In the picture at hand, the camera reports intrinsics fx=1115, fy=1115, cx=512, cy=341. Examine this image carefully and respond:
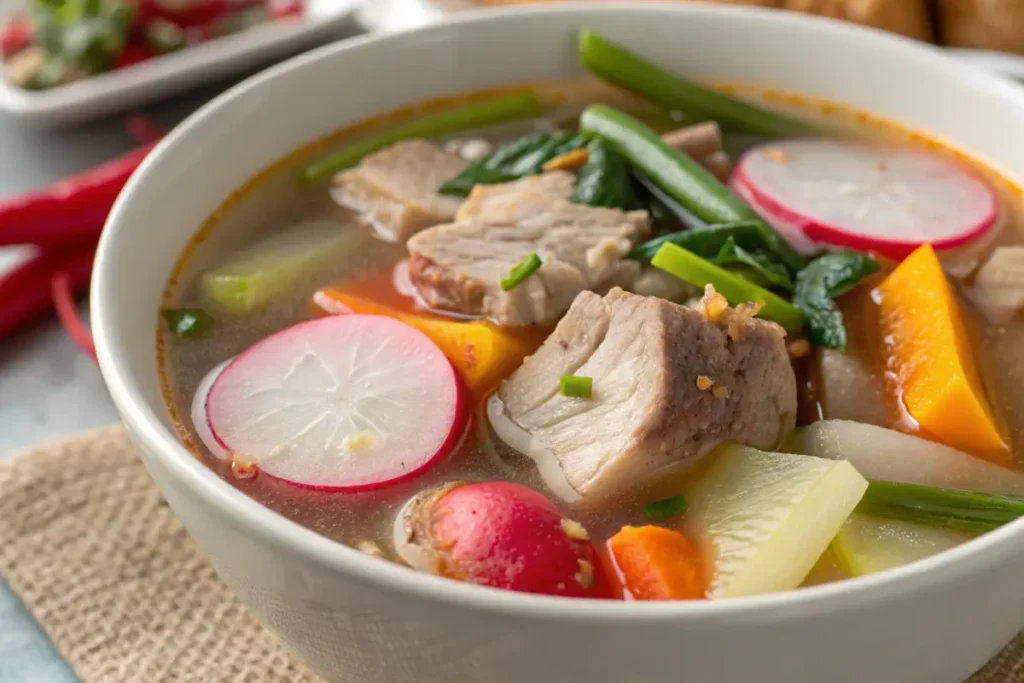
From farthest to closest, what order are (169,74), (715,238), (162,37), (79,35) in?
(162,37), (79,35), (169,74), (715,238)

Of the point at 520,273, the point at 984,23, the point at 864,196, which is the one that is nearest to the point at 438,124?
the point at 520,273

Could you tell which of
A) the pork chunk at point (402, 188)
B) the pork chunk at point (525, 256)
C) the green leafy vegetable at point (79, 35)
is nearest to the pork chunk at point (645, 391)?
the pork chunk at point (525, 256)

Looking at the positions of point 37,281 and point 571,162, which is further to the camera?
point 37,281

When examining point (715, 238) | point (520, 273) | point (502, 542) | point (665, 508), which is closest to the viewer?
point (502, 542)

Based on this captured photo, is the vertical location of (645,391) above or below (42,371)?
above

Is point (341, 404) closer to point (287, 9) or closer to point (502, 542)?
point (502, 542)

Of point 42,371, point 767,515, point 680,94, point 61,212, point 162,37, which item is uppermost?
point 680,94

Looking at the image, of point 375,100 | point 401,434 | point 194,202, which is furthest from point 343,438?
point 375,100
